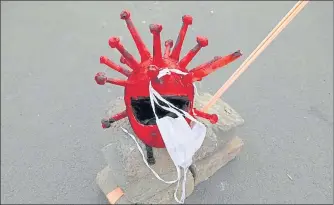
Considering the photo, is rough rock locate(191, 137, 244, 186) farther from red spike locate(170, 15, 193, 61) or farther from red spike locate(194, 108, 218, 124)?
red spike locate(170, 15, 193, 61)

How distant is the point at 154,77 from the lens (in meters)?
0.92

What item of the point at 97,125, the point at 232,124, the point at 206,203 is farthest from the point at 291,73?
the point at 97,125

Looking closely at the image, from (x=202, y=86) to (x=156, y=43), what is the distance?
71 cm

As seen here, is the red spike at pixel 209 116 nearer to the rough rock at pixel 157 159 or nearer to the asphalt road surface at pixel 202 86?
the rough rock at pixel 157 159

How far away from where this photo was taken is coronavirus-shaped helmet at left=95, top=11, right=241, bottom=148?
0.94m

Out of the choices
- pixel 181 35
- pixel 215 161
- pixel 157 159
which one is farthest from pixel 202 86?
pixel 181 35

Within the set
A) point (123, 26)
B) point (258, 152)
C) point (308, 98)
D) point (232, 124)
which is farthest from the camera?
point (123, 26)

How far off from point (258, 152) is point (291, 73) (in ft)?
1.36

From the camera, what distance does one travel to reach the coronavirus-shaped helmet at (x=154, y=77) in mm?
939

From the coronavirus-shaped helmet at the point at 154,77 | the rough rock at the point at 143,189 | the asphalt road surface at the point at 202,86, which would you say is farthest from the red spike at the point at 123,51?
the asphalt road surface at the point at 202,86

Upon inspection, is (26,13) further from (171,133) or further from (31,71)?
(171,133)

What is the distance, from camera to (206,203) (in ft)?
4.36

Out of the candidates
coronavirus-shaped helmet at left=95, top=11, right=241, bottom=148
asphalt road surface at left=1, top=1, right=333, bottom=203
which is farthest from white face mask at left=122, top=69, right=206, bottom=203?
asphalt road surface at left=1, top=1, right=333, bottom=203

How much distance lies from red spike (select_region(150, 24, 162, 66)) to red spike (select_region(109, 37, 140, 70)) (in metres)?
0.05
